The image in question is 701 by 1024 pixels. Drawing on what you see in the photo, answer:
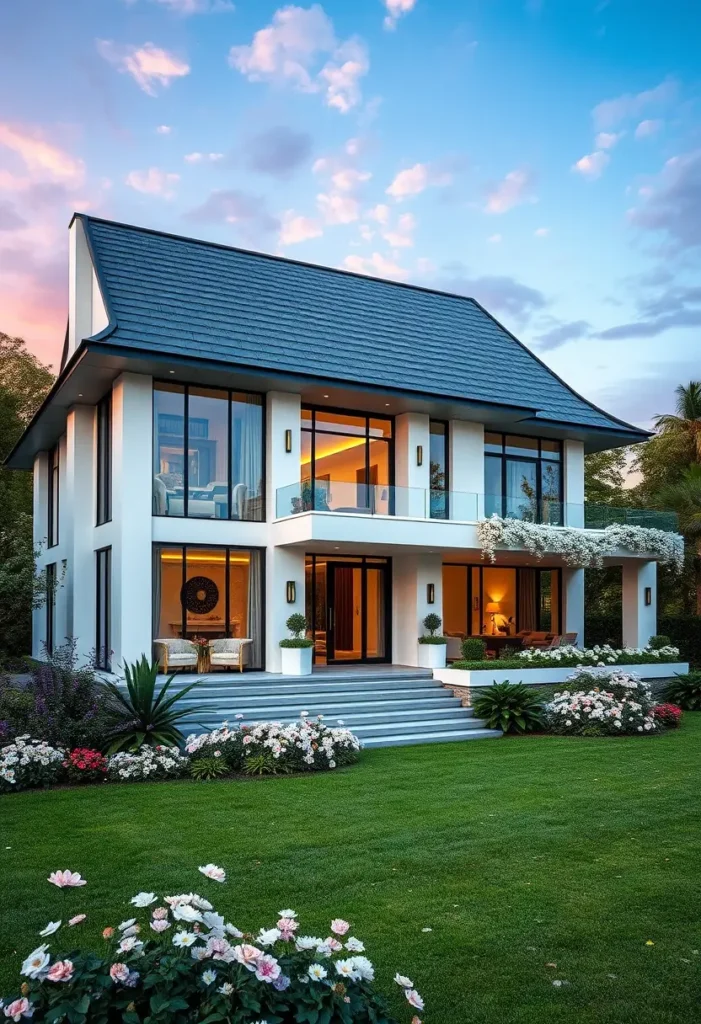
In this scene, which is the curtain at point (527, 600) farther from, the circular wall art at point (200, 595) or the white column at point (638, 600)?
the circular wall art at point (200, 595)

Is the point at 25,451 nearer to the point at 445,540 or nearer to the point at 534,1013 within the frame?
the point at 445,540

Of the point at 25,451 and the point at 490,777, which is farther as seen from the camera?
the point at 25,451

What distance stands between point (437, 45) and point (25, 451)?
1661cm

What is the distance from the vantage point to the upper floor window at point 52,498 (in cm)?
2261

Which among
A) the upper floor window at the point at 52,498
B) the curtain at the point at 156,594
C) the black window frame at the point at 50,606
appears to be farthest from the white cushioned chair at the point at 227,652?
the upper floor window at the point at 52,498

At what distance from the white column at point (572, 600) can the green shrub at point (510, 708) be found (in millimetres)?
6568

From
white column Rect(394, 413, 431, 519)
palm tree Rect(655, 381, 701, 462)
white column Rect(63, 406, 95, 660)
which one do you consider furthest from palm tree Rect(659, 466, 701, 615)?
white column Rect(63, 406, 95, 660)

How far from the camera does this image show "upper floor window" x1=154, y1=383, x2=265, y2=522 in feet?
54.2

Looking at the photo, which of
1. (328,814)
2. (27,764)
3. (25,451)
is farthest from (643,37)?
(25,451)

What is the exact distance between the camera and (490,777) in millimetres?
10445

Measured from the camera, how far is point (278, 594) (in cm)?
1691

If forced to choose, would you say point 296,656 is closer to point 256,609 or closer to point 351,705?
point 256,609

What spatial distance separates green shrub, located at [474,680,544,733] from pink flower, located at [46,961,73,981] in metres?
12.0

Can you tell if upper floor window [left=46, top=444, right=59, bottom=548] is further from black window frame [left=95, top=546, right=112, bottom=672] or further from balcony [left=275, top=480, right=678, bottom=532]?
balcony [left=275, top=480, right=678, bottom=532]
